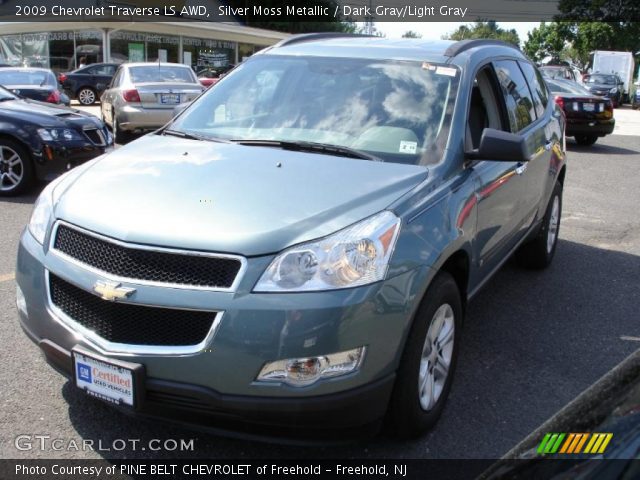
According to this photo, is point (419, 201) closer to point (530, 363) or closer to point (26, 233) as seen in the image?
point (530, 363)

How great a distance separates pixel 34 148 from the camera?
7.90 m

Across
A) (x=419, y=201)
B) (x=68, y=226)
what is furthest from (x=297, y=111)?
(x=68, y=226)

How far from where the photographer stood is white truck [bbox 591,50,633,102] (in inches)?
1485

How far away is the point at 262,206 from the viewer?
112 inches

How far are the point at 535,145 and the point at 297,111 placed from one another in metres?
2.00

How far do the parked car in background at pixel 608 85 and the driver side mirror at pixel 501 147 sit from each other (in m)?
31.1

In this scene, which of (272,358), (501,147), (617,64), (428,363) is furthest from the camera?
(617,64)

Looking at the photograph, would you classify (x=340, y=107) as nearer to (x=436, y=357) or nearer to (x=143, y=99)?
(x=436, y=357)

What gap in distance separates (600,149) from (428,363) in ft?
44.9

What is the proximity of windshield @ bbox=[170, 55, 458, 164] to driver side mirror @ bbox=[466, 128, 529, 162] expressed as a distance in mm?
229

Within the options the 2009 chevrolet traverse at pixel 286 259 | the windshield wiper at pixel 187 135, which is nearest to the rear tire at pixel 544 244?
the 2009 chevrolet traverse at pixel 286 259

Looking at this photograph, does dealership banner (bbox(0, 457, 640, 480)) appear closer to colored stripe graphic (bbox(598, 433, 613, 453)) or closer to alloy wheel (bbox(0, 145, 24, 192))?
colored stripe graphic (bbox(598, 433, 613, 453))

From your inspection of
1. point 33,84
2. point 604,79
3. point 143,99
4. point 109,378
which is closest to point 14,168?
point 143,99

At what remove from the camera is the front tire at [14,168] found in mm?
7949
